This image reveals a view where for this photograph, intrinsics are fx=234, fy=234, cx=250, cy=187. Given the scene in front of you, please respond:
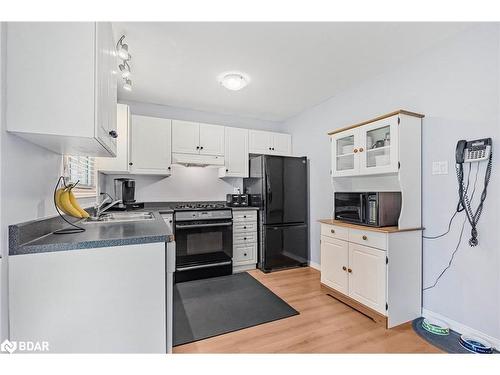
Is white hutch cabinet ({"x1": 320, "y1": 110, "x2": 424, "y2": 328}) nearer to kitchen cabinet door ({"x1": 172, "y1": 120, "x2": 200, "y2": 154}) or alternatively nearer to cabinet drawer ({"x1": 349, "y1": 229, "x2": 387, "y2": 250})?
cabinet drawer ({"x1": 349, "y1": 229, "x2": 387, "y2": 250})

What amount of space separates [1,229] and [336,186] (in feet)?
9.20

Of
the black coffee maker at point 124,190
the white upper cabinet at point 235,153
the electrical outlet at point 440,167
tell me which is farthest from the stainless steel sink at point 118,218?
the electrical outlet at point 440,167

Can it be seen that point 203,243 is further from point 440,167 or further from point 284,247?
point 440,167

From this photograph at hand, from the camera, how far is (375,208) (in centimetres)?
212

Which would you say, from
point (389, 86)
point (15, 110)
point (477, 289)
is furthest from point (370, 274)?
point (15, 110)

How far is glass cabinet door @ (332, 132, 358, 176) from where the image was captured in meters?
2.51

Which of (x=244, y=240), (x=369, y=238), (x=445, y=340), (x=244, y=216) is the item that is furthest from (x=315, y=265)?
(x=445, y=340)

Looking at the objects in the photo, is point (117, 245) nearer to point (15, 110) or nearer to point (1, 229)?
point (1, 229)

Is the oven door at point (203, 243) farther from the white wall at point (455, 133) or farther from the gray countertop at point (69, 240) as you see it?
the white wall at point (455, 133)

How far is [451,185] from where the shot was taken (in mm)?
1937

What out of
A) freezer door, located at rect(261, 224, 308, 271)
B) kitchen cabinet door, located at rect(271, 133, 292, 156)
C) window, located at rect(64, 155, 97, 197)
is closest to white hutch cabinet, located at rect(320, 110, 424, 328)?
freezer door, located at rect(261, 224, 308, 271)

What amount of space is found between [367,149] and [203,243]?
7.34ft

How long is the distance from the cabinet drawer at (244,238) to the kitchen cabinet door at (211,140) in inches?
49.4
